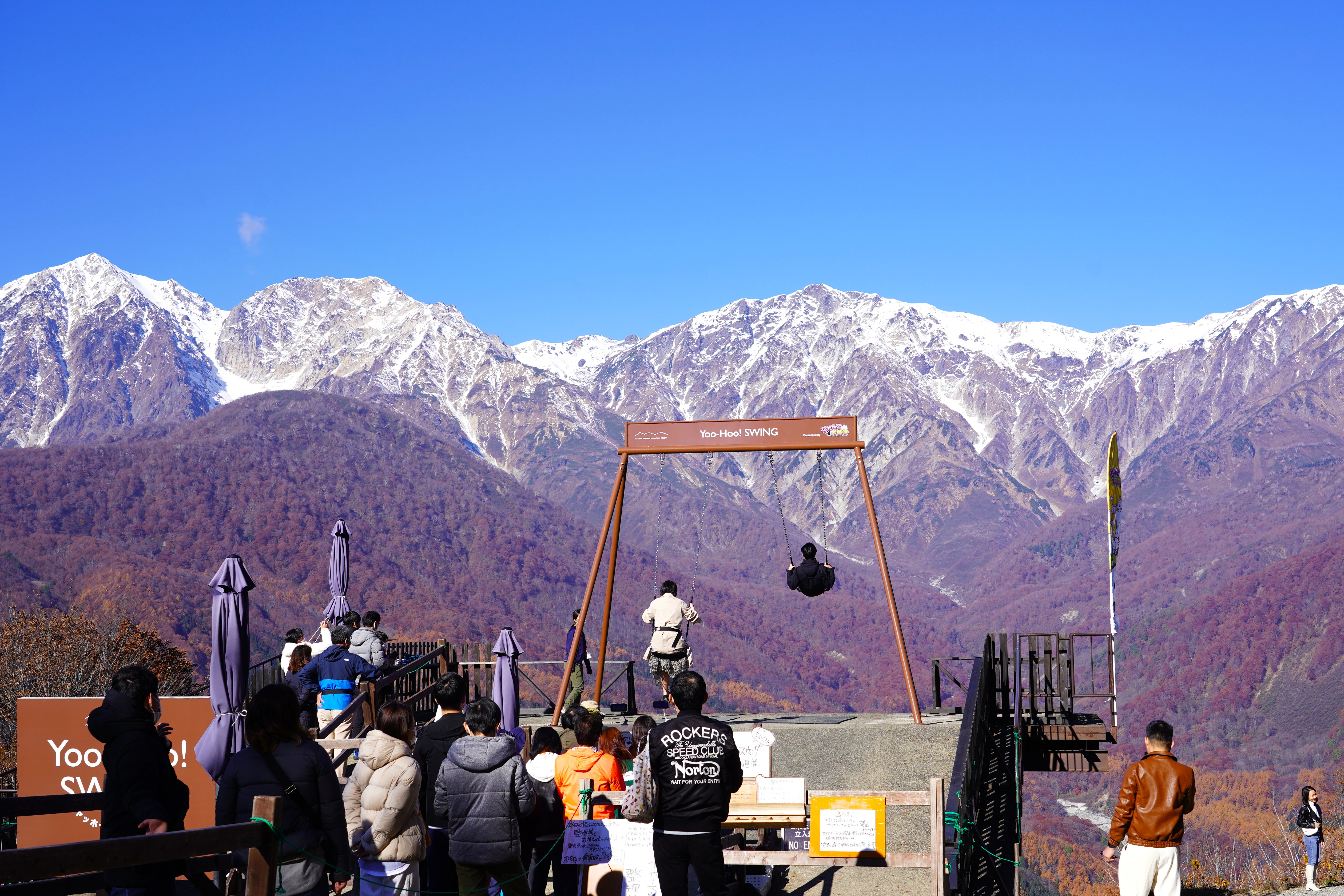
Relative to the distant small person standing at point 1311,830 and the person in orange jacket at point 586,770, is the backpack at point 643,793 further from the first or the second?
the distant small person standing at point 1311,830

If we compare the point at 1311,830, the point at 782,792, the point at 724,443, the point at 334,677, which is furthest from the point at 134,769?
the point at 1311,830

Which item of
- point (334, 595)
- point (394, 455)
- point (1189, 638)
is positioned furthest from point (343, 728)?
point (394, 455)

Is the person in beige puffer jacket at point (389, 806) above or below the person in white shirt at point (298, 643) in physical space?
below

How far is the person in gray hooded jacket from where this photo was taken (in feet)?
22.0

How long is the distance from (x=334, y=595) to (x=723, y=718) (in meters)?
6.14

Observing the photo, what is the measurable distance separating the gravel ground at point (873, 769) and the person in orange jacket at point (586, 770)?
2.12 m

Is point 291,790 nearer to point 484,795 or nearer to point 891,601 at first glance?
point 484,795

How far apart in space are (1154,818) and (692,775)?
290cm

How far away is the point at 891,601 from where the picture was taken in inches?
616

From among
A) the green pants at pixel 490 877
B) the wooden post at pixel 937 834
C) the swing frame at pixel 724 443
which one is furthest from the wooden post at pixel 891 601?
the green pants at pixel 490 877

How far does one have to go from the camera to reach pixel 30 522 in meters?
132

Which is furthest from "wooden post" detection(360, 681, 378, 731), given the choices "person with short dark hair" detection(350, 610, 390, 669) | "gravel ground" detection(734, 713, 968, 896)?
"gravel ground" detection(734, 713, 968, 896)

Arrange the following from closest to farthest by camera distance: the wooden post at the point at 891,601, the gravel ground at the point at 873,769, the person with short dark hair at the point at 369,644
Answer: the gravel ground at the point at 873,769 → the person with short dark hair at the point at 369,644 → the wooden post at the point at 891,601

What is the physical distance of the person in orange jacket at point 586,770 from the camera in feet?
25.1
